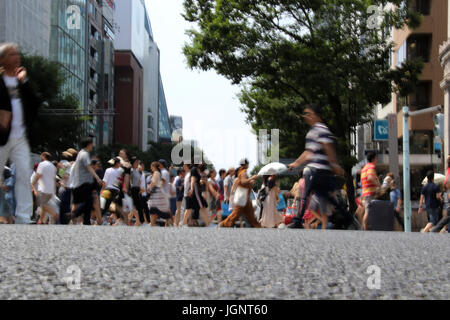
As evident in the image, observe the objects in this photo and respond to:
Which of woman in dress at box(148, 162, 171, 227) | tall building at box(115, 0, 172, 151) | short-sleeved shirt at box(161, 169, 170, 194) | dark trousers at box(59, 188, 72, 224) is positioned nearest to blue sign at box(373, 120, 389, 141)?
short-sleeved shirt at box(161, 169, 170, 194)

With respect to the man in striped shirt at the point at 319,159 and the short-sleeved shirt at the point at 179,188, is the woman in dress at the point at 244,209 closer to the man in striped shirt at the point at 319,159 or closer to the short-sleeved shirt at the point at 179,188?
the man in striped shirt at the point at 319,159

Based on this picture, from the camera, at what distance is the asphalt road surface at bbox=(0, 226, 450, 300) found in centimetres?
422

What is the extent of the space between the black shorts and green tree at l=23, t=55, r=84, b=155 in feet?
101

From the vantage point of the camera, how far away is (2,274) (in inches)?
185

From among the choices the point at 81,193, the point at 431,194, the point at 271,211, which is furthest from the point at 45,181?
the point at 431,194

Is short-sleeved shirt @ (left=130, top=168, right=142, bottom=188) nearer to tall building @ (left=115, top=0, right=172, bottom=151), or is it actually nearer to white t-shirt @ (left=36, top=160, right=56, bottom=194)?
white t-shirt @ (left=36, top=160, right=56, bottom=194)

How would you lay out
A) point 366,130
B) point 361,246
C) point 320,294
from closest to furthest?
1. point 320,294
2. point 361,246
3. point 366,130

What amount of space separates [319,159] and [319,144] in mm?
201

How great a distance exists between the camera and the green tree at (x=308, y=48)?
23219mm

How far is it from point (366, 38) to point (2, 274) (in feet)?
67.3

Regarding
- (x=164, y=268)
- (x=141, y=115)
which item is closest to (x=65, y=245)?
(x=164, y=268)

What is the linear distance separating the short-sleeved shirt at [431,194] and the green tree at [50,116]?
2938 cm
